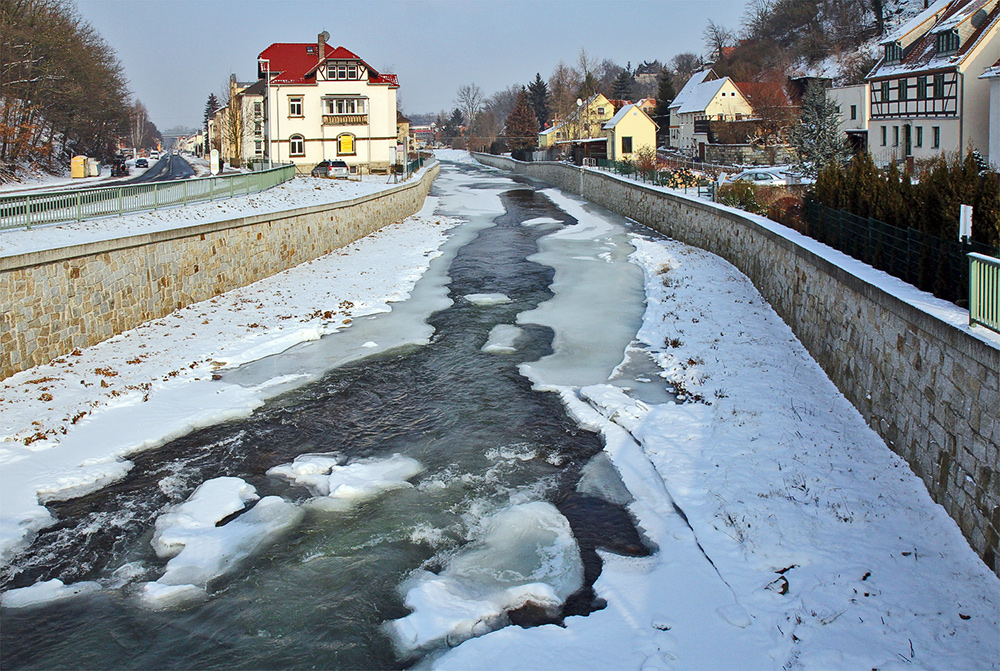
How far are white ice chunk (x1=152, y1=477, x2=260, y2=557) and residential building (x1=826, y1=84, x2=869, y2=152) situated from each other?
53.7 metres

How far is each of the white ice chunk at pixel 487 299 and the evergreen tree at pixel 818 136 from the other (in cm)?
1844

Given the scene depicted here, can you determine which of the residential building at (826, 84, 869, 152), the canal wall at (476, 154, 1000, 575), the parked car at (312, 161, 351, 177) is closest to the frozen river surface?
the canal wall at (476, 154, 1000, 575)

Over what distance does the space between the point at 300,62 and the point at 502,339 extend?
5473 centimetres

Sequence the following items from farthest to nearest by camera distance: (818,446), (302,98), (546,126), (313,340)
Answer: (546,126) → (302,98) → (313,340) → (818,446)

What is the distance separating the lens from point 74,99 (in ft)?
189

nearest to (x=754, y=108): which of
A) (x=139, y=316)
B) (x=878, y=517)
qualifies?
(x=139, y=316)

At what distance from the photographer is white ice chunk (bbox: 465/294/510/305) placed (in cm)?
2137

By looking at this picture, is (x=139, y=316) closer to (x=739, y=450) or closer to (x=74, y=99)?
(x=739, y=450)

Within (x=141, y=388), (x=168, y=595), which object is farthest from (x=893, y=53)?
(x=168, y=595)

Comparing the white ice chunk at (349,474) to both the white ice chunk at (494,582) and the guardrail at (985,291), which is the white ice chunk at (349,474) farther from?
the guardrail at (985,291)

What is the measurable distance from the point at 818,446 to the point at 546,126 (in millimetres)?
125573

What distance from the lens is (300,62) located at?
6588 cm

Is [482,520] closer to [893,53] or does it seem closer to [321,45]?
[893,53]

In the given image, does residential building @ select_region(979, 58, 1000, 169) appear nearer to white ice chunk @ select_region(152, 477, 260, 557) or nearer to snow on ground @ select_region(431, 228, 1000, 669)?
snow on ground @ select_region(431, 228, 1000, 669)
